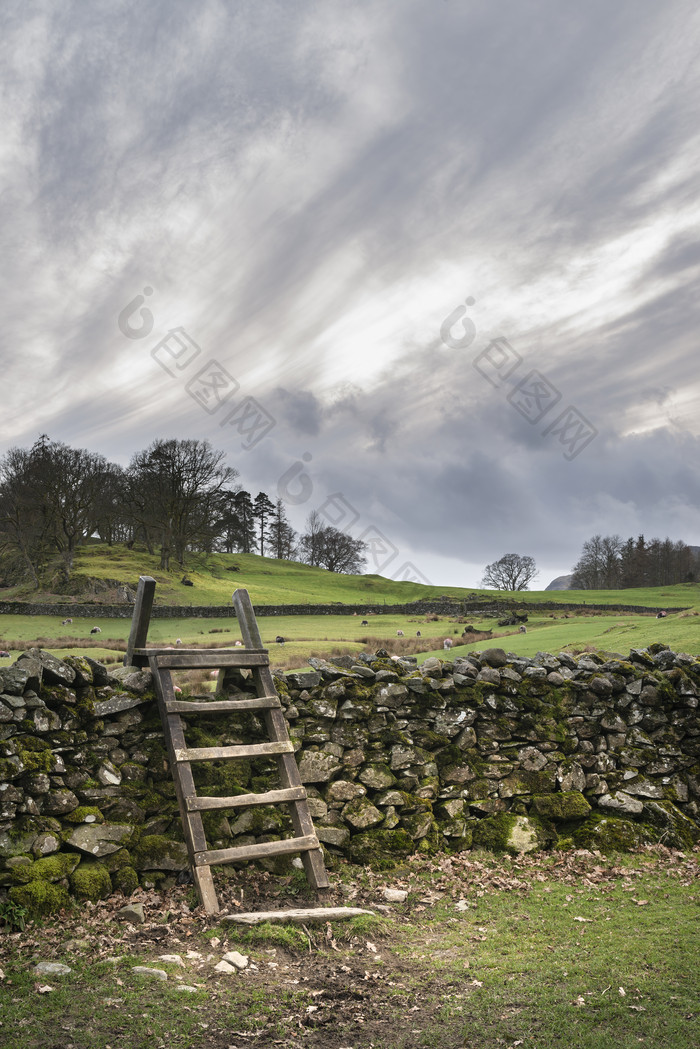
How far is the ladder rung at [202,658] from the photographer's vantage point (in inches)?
262

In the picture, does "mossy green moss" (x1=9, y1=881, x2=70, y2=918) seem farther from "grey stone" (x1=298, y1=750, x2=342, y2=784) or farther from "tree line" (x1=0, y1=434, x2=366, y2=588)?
"tree line" (x1=0, y1=434, x2=366, y2=588)

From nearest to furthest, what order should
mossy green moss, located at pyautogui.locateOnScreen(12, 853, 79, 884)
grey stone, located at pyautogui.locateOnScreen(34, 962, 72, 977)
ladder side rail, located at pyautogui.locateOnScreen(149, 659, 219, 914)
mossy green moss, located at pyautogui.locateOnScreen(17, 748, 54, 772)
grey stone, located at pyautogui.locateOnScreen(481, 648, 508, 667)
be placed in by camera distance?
grey stone, located at pyautogui.locateOnScreen(34, 962, 72, 977) → mossy green moss, located at pyautogui.locateOnScreen(12, 853, 79, 884) → ladder side rail, located at pyautogui.locateOnScreen(149, 659, 219, 914) → mossy green moss, located at pyautogui.locateOnScreen(17, 748, 54, 772) → grey stone, located at pyautogui.locateOnScreen(481, 648, 508, 667)

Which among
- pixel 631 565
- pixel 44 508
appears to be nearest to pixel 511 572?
pixel 631 565

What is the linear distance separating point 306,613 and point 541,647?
38.7 meters

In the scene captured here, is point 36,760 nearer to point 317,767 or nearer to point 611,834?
point 317,767

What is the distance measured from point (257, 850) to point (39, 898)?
1.79 meters

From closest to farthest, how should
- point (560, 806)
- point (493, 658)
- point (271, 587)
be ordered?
point (560, 806) → point (493, 658) → point (271, 587)

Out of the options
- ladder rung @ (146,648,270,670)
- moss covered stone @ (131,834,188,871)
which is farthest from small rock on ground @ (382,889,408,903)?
ladder rung @ (146,648,270,670)

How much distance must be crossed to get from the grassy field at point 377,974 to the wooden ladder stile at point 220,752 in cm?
43

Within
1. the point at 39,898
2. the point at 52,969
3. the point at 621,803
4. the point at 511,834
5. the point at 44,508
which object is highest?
the point at 44,508

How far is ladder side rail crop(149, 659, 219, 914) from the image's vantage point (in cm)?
562

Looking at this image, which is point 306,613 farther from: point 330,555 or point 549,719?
point 330,555

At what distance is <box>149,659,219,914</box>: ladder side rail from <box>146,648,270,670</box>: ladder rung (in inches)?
3.8

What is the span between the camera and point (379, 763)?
772 centimetres
